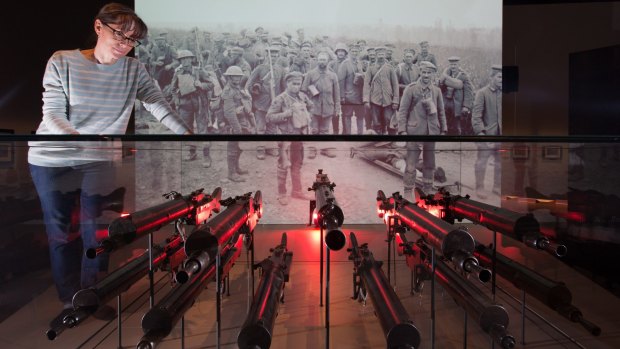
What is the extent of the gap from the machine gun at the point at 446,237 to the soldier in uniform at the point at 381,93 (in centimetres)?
433

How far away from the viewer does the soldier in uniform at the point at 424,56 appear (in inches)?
268

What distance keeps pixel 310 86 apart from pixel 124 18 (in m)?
2.69

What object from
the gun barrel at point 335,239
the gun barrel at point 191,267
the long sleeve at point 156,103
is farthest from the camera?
the long sleeve at point 156,103

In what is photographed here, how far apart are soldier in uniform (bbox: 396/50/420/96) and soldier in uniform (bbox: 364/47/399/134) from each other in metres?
0.07

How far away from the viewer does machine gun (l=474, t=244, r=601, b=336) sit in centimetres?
169

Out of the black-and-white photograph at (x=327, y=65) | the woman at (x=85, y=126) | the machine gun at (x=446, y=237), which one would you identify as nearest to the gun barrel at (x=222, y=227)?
the woman at (x=85, y=126)

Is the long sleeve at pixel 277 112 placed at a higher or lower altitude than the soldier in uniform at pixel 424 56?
lower

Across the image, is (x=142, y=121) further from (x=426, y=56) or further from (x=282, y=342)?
(x=282, y=342)

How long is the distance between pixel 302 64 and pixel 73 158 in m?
4.96

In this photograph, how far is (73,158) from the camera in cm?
220

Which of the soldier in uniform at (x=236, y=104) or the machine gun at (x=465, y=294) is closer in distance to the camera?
the machine gun at (x=465, y=294)

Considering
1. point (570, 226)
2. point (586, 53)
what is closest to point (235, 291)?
point (570, 226)

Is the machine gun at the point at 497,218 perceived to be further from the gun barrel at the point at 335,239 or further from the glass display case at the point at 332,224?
the gun barrel at the point at 335,239

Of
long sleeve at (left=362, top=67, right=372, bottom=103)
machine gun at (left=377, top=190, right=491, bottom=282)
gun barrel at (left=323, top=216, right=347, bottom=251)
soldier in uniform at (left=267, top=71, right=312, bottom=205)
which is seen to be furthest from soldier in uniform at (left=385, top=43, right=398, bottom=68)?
gun barrel at (left=323, top=216, right=347, bottom=251)
